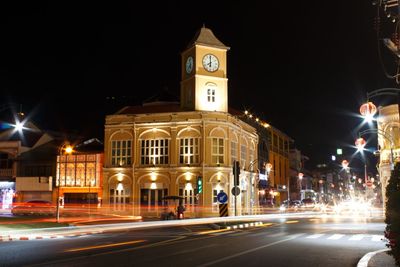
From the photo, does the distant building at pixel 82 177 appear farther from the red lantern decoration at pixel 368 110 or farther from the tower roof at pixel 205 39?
the red lantern decoration at pixel 368 110

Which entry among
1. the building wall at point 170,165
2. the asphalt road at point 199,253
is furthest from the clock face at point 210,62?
the asphalt road at point 199,253

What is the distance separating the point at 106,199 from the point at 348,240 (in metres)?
41.1

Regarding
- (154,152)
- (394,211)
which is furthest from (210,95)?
(394,211)

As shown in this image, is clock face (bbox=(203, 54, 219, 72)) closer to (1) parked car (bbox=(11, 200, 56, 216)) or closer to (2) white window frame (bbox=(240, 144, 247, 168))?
(2) white window frame (bbox=(240, 144, 247, 168))

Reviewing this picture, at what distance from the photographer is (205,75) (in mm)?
58250

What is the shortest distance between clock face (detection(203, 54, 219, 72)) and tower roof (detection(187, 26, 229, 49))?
1.43 m

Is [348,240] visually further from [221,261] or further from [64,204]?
[64,204]

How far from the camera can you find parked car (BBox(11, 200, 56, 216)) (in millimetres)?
50591

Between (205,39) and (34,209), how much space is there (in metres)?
27.7

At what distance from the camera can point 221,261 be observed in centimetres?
1375

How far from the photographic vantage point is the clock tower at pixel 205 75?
5791cm

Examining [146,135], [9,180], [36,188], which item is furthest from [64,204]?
[146,135]

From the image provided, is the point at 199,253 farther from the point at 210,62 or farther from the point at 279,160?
Answer: the point at 279,160

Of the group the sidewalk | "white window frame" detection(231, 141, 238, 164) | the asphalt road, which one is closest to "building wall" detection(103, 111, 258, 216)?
"white window frame" detection(231, 141, 238, 164)
